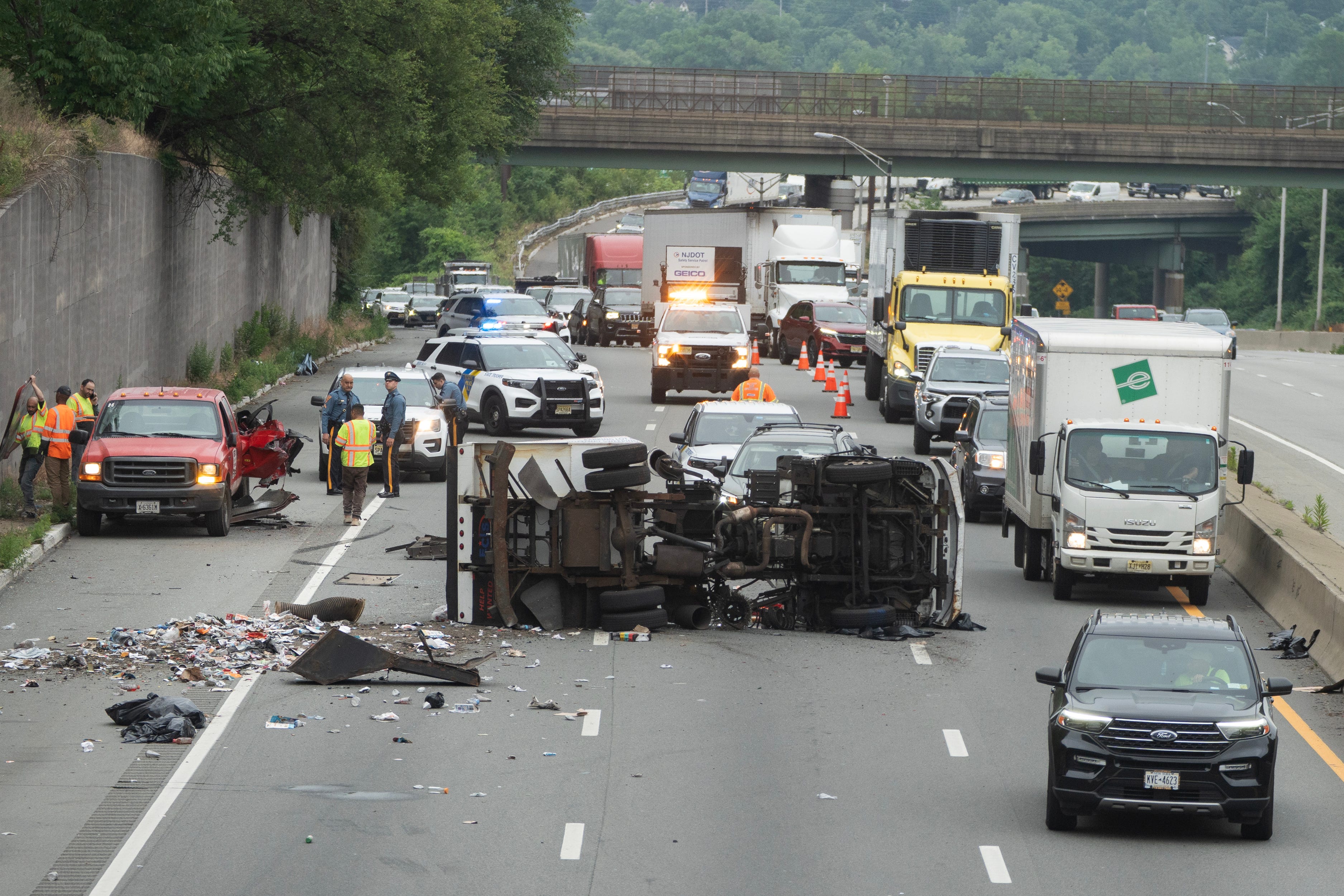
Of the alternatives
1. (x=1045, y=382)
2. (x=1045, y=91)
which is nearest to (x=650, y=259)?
(x=1045, y=91)

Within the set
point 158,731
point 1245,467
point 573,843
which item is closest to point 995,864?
point 573,843

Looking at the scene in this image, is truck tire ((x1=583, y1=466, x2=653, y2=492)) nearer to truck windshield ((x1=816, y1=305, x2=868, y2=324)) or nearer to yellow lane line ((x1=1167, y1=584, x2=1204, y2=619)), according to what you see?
yellow lane line ((x1=1167, y1=584, x2=1204, y2=619))

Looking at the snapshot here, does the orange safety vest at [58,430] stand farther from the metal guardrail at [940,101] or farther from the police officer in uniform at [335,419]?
the metal guardrail at [940,101]

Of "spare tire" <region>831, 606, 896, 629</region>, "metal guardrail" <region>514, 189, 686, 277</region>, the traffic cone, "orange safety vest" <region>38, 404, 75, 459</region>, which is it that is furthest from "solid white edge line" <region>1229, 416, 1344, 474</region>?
"metal guardrail" <region>514, 189, 686, 277</region>

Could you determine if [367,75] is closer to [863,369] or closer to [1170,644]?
[863,369]

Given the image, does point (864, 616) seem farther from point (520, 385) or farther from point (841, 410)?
point (841, 410)

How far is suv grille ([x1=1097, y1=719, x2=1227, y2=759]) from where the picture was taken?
1090cm

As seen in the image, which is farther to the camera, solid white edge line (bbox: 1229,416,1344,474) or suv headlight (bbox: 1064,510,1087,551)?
solid white edge line (bbox: 1229,416,1344,474)

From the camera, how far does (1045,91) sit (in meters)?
71.6

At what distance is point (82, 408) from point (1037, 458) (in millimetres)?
12812

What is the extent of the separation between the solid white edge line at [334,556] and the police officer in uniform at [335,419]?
0.80m

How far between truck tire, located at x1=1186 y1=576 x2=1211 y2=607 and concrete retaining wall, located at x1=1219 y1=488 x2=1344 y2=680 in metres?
0.83

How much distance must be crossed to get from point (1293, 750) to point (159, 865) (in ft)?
28.2

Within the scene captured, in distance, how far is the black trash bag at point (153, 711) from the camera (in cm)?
1366
